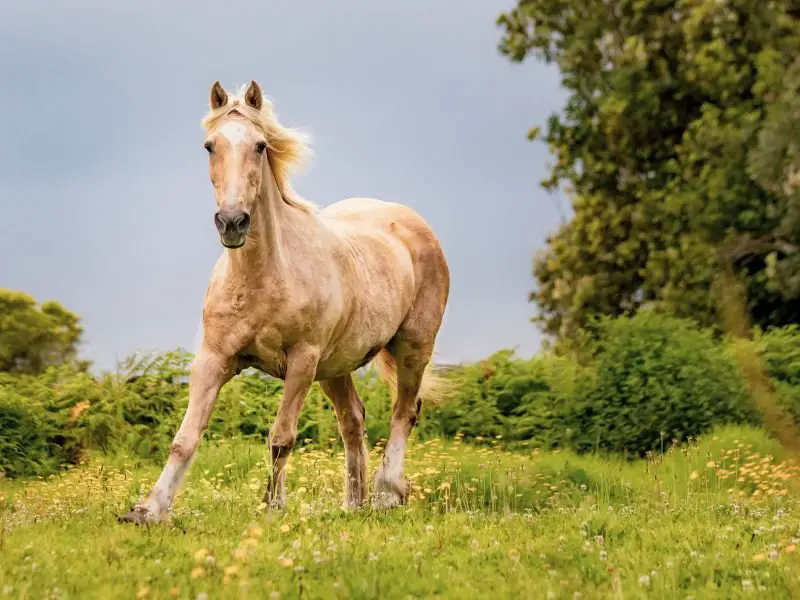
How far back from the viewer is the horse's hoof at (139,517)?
6408 mm

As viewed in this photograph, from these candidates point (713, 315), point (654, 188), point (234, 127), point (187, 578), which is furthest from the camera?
point (654, 188)

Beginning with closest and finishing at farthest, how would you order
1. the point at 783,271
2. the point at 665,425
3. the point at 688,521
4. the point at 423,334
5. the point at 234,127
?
A: the point at 234,127
the point at 688,521
the point at 423,334
the point at 665,425
the point at 783,271

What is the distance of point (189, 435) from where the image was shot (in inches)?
269

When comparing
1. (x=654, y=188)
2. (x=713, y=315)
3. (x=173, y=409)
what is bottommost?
(x=173, y=409)

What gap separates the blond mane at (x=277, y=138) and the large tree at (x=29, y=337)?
61.6ft

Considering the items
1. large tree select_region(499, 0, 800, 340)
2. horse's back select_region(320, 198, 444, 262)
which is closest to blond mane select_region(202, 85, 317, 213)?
horse's back select_region(320, 198, 444, 262)

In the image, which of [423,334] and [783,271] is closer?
[423,334]

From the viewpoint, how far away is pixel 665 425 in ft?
47.3

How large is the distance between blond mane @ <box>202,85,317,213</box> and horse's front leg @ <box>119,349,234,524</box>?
1.47 metres

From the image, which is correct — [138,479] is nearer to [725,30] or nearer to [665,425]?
[665,425]

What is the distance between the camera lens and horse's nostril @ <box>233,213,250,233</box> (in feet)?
21.0

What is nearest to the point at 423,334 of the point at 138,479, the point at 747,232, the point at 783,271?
the point at 138,479

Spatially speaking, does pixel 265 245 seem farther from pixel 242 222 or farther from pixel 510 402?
pixel 510 402

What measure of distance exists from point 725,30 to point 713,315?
6.62 m
